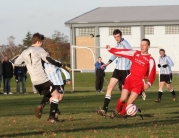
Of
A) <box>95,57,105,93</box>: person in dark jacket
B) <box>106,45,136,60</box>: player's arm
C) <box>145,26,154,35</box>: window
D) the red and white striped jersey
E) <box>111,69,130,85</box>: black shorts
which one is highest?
<box>145,26,154,35</box>: window

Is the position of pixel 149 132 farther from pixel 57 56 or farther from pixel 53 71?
pixel 57 56

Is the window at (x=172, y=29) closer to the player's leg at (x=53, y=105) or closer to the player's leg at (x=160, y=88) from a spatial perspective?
the player's leg at (x=160, y=88)

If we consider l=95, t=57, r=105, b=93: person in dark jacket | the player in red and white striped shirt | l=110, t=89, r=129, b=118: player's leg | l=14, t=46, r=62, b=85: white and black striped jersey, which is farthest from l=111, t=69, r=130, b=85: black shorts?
l=95, t=57, r=105, b=93: person in dark jacket

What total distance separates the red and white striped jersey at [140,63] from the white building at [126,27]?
182ft

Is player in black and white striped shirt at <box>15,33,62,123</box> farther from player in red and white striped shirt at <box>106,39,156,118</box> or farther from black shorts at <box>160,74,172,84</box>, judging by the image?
black shorts at <box>160,74,172,84</box>

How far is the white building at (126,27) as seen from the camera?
73.7m

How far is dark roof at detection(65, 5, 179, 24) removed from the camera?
7488 centimetres

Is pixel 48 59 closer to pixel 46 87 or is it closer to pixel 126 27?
pixel 46 87

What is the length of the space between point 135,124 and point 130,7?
69.5 metres

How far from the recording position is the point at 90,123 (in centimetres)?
1401

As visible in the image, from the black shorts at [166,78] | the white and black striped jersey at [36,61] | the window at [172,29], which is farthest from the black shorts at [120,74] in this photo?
the window at [172,29]

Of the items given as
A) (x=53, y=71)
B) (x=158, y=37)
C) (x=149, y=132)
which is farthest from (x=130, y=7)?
(x=149, y=132)

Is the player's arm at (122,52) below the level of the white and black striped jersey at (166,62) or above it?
above

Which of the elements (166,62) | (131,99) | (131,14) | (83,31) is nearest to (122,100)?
(131,99)
